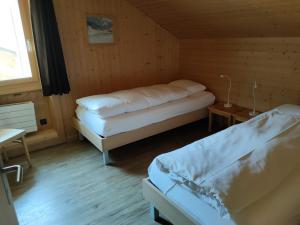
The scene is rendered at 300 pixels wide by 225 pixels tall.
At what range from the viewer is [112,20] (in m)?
3.25

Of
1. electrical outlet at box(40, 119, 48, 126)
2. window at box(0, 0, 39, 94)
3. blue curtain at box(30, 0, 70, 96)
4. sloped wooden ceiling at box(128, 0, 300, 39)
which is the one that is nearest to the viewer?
sloped wooden ceiling at box(128, 0, 300, 39)

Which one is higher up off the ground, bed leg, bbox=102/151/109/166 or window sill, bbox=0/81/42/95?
window sill, bbox=0/81/42/95

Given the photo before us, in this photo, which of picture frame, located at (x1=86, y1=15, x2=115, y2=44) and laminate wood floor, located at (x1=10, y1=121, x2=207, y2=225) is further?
picture frame, located at (x1=86, y1=15, x2=115, y2=44)

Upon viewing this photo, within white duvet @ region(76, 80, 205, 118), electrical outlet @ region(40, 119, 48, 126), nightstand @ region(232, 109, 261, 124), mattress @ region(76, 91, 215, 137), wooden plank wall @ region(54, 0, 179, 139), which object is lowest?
electrical outlet @ region(40, 119, 48, 126)

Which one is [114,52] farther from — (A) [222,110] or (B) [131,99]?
(A) [222,110]

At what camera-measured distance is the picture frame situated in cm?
309

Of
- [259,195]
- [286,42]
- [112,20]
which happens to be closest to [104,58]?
→ [112,20]

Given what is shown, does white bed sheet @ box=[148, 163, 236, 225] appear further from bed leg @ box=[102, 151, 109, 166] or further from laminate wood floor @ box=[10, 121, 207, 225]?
bed leg @ box=[102, 151, 109, 166]

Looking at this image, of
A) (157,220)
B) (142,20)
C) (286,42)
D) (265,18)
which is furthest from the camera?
(142,20)

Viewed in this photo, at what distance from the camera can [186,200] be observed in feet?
4.61

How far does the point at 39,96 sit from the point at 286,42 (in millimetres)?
3172

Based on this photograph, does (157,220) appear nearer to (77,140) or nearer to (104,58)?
(77,140)

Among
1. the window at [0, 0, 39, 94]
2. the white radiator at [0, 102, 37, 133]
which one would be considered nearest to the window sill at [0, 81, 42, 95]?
the window at [0, 0, 39, 94]

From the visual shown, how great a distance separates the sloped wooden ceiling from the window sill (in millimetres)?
1797
